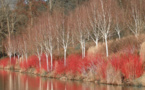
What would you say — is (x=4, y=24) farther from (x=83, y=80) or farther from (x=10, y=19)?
(x=83, y=80)

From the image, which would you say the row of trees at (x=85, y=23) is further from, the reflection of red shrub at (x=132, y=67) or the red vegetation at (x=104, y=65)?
the reflection of red shrub at (x=132, y=67)

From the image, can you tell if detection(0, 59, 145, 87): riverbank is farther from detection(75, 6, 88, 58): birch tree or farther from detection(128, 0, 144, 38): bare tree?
detection(128, 0, 144, 38): bare tree

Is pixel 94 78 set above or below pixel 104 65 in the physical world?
below

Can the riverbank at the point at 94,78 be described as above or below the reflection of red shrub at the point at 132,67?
below

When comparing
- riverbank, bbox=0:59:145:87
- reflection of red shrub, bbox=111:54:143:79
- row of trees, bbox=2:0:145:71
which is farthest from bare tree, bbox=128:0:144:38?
reflection of red shrub, bbox=111:54:143:79

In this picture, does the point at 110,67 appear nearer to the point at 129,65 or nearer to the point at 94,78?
the point at 129,65

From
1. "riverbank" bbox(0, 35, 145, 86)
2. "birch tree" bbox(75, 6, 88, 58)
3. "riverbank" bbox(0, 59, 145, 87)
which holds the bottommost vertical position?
"riverbank" bbox(0, 59, 145, 87)

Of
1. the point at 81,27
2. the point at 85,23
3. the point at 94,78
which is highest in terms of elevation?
the point at 85,23

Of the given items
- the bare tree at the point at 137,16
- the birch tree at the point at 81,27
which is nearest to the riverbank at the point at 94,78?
the birch tree at the point at 81,27

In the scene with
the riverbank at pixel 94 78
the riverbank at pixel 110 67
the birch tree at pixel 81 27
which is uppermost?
the birch tree at pixel 81 27

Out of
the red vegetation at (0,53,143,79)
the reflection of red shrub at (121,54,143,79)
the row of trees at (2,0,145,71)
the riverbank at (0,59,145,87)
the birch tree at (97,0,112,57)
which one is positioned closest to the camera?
the riverbank at (0,59,145,87)

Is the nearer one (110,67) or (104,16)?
(110,67)

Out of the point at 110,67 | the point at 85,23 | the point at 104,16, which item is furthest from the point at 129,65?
the point at 85,23

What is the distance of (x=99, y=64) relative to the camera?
2528 centimetres
